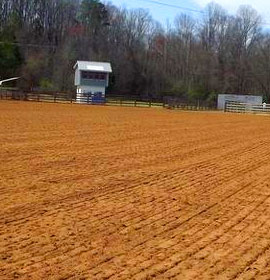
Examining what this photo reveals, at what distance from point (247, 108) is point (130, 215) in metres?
67.6

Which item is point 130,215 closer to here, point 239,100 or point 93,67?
point 239,100

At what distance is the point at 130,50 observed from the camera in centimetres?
11100

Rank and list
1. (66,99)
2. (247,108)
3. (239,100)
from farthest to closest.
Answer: (239,100) → (247,108) → (66,99)

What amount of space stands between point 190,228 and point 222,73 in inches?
4172

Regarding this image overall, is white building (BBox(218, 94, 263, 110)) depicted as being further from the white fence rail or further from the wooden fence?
the white fence rail

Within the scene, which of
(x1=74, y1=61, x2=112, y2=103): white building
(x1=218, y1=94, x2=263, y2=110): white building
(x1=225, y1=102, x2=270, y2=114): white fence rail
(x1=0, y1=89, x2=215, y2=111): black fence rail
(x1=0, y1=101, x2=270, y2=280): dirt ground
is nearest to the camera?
(x1=0, y1=101, x2=270, y2=280): dirt ground

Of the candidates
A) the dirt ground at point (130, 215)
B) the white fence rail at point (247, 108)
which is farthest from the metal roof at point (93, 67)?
the dirt ground at point (130, 215)

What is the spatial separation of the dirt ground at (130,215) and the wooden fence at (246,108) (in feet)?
190

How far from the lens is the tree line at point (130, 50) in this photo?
101m

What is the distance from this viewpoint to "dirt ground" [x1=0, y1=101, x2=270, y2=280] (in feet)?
19.8

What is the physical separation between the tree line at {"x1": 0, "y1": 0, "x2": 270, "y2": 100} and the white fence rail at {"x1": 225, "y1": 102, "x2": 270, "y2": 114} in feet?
72.2

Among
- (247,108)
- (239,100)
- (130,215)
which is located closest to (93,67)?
(239,100)

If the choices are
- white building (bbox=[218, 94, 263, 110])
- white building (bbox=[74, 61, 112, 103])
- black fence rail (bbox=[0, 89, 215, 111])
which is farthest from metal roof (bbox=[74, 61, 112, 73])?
white building (bbox=[218, 94, 263, 110])

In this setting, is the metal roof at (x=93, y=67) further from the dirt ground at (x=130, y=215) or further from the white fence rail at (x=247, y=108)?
the dirt ground at (x=130, y=215)
